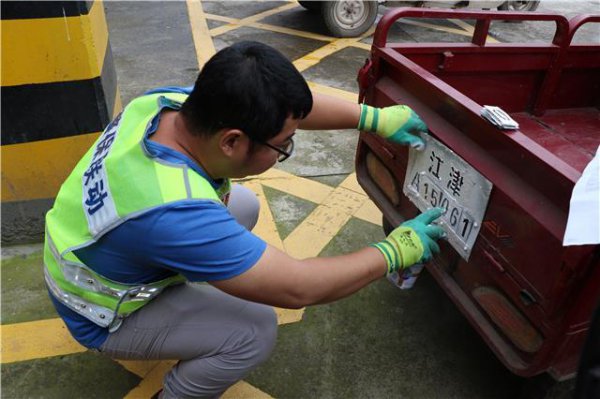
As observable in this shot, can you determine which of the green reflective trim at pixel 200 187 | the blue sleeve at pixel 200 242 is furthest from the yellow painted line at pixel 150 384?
the green reflective trim at pixel 200 187

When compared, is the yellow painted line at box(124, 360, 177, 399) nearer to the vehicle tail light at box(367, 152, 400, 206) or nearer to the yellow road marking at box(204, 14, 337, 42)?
the vehicle tail light at box(367, 152, 400, 206)

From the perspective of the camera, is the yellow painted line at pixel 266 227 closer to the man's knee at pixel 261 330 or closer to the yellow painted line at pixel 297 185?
the yellow painted line at pixel 297 185

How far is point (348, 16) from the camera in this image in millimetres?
6543

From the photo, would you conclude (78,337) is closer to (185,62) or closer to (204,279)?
(204,279)

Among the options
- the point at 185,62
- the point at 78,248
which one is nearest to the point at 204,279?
the point at 78,248

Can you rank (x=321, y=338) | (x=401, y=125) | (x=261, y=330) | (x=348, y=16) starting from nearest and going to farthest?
(x=261, y=330), (x=401, y=125), (x=321, y=338), (x=348, y=16)

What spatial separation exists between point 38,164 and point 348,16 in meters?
5.03

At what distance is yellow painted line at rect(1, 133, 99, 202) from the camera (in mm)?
2469

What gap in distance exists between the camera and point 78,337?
162cm

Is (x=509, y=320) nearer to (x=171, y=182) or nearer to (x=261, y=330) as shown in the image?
(x=261, y=330)

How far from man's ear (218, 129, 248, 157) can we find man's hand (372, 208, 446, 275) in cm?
57

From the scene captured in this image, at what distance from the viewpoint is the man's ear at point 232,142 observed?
4.23ft

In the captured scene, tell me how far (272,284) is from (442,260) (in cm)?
84

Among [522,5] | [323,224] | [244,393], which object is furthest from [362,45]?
[244,393]
